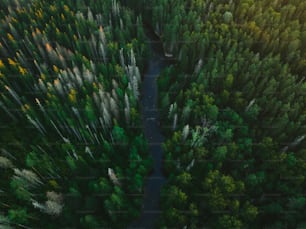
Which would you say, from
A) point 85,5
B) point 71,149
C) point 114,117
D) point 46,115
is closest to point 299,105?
point 114,117

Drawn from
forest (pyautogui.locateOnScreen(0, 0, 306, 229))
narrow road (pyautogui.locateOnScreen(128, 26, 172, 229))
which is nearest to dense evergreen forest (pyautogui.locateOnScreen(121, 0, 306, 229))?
forest (pyautogui.locateOnScreen(0, 0, 306, 229))

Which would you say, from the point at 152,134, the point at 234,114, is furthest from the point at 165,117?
the point at 234,114

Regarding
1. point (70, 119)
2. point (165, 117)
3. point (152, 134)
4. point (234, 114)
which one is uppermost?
point (234, 114)

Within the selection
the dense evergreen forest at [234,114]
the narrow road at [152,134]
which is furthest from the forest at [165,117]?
the narrow road at [152,134]

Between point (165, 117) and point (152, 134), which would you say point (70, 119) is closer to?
point (152, 134)

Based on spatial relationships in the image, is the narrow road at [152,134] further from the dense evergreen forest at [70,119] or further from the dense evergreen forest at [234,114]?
the dense evergreen forest at [70,119]

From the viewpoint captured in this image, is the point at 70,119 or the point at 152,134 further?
the point at 152,134

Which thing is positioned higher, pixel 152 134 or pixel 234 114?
pixel 234 114
